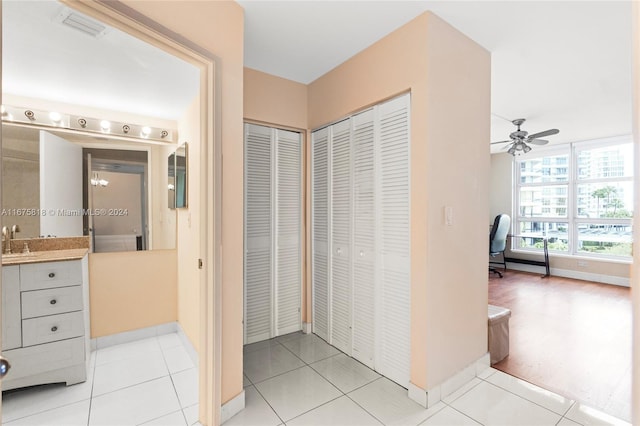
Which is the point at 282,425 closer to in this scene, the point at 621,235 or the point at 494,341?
the point at 494,341

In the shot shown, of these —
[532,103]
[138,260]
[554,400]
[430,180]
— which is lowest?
[554,400]

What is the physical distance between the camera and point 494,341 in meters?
2.60

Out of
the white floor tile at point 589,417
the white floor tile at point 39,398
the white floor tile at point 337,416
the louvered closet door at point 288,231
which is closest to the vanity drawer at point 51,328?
the white floor tile at point 39,398

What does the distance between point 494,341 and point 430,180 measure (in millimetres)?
Answer: 1564

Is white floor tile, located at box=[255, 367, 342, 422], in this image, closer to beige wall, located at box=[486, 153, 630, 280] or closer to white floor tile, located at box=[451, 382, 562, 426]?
white floor tile, located at box=[451, 382, 562, 426]

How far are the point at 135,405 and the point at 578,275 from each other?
6.90 m

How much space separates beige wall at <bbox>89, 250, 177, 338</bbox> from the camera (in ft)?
9.23

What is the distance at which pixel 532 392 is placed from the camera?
219 centimetres

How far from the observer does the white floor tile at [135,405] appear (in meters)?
1.92

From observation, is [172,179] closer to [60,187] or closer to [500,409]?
[60,187]

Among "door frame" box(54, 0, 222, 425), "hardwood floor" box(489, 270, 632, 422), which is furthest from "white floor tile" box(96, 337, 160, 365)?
"hardwood floor" box(489, 270, 632, 422)

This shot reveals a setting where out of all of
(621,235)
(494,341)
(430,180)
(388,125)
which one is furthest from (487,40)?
(621,235)

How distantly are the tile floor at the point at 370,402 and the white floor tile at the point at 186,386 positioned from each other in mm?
357

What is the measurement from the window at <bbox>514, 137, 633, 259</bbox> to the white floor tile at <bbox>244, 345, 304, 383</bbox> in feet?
19.0
